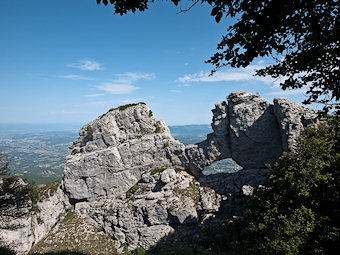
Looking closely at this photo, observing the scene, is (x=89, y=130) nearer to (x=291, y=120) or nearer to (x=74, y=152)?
(x=74, y=152)

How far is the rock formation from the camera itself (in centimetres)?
3516

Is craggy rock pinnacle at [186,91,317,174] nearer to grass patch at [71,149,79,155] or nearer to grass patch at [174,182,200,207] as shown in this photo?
grass patch at [174,182,200,207]

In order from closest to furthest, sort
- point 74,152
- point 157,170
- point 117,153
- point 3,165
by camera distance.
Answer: point 3,165, point 157,170, point 117,153, point 74,152

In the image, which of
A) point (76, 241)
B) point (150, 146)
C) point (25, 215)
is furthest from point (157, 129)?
point (25, 215)

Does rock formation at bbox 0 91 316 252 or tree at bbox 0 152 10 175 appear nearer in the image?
tree at bbox 0 152 10 175

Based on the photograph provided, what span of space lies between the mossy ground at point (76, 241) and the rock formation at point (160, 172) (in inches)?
69.1

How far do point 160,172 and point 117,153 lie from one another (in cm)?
1195

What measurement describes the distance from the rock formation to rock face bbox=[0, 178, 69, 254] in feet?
0.69

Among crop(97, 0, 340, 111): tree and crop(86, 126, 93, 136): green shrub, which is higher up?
crop(97, 0, 340, 111): tree

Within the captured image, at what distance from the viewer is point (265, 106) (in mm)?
38844

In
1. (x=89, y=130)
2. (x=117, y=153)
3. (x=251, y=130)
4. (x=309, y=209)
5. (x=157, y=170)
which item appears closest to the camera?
(x=309, y=209)

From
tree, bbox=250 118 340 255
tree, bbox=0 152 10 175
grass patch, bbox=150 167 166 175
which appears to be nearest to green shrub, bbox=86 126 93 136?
grass patch, bbox=150 167 166 175

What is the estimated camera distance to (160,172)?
43312 millimetres

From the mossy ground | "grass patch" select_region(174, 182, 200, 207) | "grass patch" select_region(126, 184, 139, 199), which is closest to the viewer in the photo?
the mossy ground
